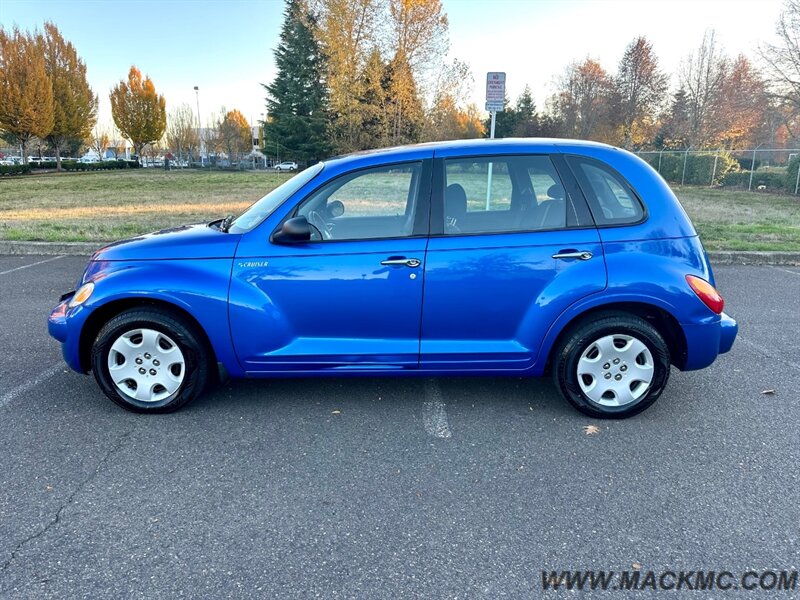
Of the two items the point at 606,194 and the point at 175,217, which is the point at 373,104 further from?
the point at 606,194

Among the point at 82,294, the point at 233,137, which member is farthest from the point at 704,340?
the point at 233,137

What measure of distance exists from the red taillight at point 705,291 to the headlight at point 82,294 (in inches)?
147

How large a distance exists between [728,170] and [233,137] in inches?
2194

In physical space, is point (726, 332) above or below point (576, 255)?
below

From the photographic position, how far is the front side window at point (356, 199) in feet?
11.8

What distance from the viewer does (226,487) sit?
2846mm

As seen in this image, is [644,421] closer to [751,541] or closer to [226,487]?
[751,541]

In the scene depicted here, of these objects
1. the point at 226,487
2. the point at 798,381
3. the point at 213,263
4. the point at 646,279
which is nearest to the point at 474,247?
the point at 646,279

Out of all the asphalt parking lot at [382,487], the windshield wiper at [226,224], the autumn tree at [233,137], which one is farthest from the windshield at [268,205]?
the autumn tree at [233,137]

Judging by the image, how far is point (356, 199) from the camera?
156 inches

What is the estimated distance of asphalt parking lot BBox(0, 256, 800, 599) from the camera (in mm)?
2285

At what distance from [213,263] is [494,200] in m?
1.89

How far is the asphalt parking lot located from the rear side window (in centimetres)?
130

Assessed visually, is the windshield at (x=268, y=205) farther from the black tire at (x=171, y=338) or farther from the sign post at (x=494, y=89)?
the sign post at (x=494, y=89)
